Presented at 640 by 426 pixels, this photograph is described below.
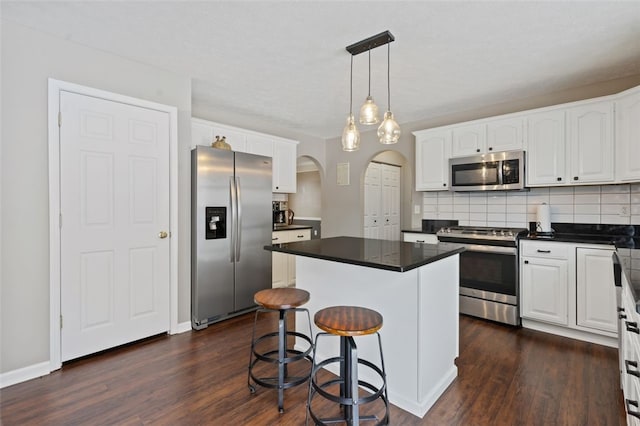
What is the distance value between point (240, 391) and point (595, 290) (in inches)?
121

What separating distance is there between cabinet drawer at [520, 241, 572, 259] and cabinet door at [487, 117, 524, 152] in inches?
41.5

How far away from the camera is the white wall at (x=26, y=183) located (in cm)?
214

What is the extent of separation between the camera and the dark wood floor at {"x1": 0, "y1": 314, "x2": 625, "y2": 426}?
71.4 inches

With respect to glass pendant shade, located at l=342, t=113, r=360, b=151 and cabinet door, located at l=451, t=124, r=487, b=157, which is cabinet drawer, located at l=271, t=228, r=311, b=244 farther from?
cabinet door, located at l=451, t=124, r=487, b=157

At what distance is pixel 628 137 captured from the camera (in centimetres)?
274

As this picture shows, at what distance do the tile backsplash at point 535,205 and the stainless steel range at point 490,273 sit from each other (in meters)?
0.25

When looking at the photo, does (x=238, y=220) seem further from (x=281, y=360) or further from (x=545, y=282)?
(x=545, y=282)

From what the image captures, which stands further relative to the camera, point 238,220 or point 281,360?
point 238,220

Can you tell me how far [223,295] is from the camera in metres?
3.32

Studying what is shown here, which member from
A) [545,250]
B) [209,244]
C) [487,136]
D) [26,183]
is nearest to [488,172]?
[487,136]

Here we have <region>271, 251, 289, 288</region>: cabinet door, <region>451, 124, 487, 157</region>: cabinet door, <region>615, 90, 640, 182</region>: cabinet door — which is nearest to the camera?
<region>615, 90, 640, 182</region>: cabinet door

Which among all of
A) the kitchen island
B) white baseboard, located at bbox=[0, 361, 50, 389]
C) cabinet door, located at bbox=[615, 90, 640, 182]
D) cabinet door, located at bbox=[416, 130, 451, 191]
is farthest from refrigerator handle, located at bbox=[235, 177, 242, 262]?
cabinet door, located at bbox=[615, 90, 640, 182]

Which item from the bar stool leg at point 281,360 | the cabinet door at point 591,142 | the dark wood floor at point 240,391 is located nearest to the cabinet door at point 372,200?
the cabinet door at point 591,142

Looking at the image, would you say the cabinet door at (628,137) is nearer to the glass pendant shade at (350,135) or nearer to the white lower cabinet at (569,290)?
the white lower cabinet at (569,290)
